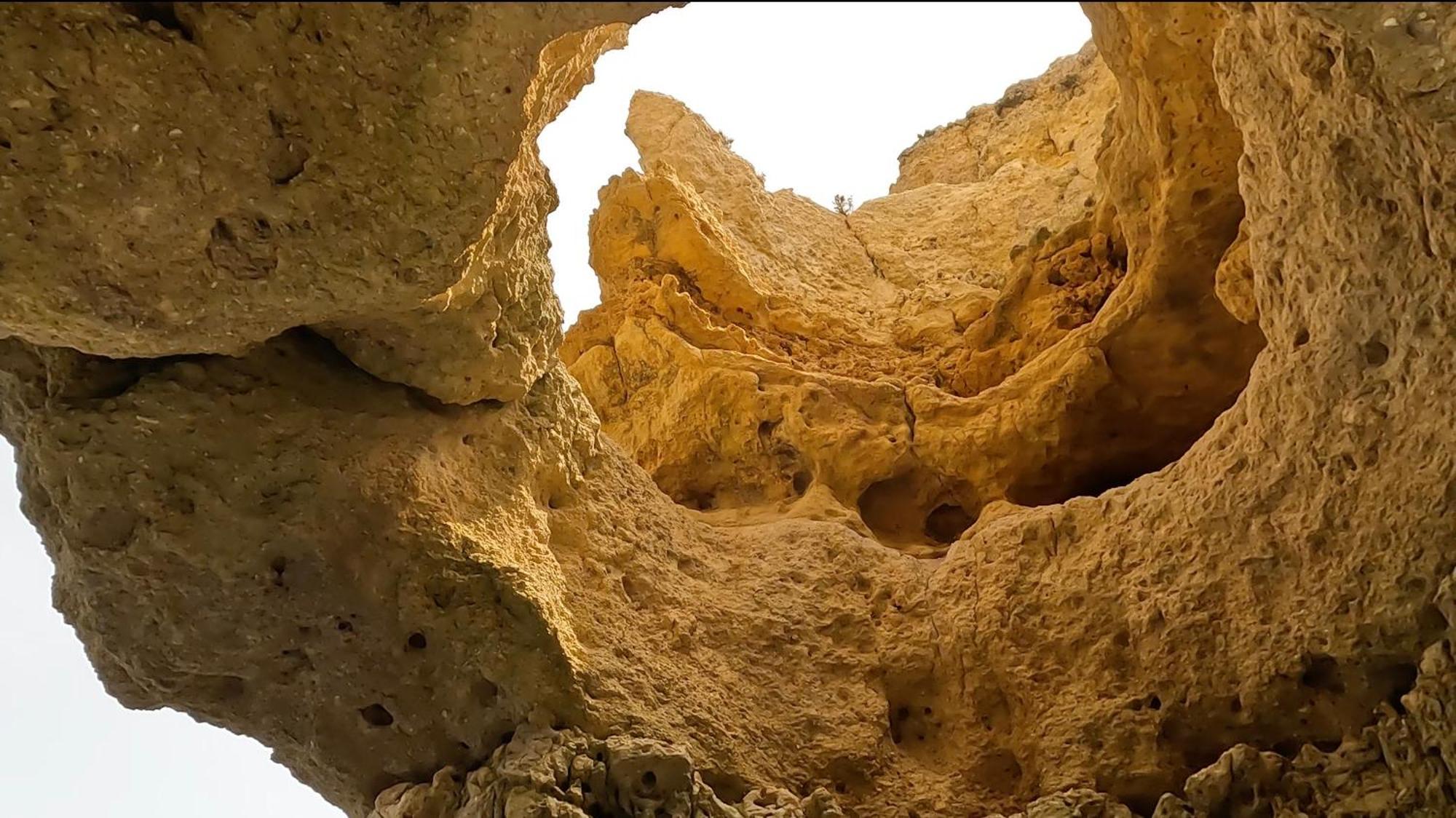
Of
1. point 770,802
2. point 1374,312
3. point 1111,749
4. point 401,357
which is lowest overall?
point 770,802

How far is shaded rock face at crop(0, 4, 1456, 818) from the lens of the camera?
2.58m

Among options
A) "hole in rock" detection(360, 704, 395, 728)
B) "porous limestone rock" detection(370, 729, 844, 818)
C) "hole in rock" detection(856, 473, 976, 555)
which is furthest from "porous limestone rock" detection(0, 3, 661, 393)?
"hole in rock" detection(856, 473, 976, 555)

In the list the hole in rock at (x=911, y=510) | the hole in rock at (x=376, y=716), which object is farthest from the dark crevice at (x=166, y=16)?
the hole in rock at (x=911, y=510)

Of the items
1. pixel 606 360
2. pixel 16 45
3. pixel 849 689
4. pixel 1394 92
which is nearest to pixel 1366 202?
pixel 1394 92

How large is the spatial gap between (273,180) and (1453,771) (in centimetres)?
347

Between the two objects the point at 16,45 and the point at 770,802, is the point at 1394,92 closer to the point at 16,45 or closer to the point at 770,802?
the point at 770,802

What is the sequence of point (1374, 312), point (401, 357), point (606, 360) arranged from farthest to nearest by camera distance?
point (606, 360) → point (401, 357) → point (1374, 312)

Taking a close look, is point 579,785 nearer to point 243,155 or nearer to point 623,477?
point 623,477

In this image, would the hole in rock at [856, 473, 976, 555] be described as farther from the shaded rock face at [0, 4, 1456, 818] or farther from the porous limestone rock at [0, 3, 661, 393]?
the porous limestone rock at [0, 3, 661, 393]

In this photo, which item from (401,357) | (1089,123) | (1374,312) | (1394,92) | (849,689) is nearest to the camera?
(1394,92)

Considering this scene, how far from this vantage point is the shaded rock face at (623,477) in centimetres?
258

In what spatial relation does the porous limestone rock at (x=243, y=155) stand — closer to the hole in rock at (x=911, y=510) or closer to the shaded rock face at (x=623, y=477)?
the shaded rock face at (x=623, y=477)

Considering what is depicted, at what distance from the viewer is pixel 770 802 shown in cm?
367

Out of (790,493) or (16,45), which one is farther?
(790,493)
